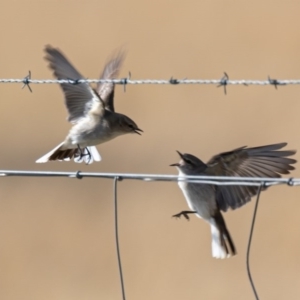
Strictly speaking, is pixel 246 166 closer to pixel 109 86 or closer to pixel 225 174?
pixel 225 174

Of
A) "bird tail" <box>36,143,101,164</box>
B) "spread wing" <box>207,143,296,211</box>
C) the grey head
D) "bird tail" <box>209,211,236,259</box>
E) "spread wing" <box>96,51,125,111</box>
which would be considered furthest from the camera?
"spread wing" <box>96,51,125,111</box>

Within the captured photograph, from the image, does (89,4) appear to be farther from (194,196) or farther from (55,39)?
(194,196)

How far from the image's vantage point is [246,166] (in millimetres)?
6262

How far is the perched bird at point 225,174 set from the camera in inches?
241

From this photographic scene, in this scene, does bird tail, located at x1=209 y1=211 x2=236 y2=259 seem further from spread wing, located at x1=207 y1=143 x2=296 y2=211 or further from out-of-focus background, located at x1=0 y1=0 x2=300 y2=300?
out-of-focus background, located at x1=0 y1=0 x2=300 y2=300

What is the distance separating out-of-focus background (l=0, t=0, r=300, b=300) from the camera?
1000cm

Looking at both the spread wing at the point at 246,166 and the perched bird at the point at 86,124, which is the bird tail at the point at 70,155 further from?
the spread wing at the point at 246,166

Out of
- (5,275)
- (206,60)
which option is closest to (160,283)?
(5,275)

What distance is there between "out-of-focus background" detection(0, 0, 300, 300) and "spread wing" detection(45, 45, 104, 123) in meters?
3.22

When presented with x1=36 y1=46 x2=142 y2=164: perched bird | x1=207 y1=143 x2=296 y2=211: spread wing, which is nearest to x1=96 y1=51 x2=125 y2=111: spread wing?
x1=36 y1=46 x2=142 y2=164: perched bird

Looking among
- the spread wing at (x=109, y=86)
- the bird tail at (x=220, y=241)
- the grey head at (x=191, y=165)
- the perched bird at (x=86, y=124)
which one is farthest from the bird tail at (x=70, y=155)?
the bird tail at (x=220, y=241)

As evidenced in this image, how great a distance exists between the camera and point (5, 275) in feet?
33.3

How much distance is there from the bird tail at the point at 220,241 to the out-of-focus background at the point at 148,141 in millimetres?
3187

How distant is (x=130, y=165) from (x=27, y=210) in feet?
3.89
